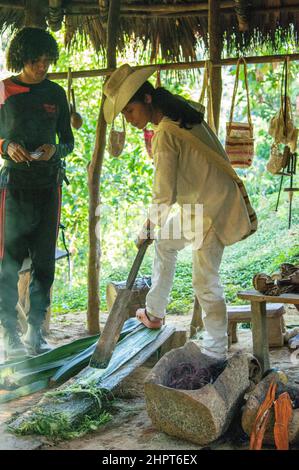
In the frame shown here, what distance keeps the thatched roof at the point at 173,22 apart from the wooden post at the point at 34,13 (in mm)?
74

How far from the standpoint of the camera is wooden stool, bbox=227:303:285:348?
209 inches

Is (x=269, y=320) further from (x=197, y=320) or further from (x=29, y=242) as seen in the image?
(x=29, y=242)

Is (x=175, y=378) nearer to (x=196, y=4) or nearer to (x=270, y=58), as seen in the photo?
(x=270, y=58)

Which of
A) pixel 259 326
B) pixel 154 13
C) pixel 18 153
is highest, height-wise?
pixel 154 13

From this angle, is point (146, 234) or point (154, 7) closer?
point (146, 234)

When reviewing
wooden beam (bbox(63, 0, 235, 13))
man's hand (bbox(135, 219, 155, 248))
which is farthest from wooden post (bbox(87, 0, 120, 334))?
man's hand (bbox(135, 219, 155, 248))

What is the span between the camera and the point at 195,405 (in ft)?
10.7

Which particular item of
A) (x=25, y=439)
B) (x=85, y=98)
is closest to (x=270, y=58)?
(x=25, y=439)

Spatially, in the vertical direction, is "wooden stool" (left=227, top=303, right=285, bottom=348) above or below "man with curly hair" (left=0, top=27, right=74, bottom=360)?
below

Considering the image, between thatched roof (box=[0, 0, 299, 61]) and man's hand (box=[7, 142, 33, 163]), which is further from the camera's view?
thatched roof (box=[0, 0, 299, 61])

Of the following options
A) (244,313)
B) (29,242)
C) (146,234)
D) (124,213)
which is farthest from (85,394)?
(124,213)

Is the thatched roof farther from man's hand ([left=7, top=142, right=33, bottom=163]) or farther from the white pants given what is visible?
the white pants

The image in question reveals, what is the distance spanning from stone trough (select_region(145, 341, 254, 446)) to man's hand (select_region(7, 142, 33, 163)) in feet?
5.64

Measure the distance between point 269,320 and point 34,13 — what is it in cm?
325
